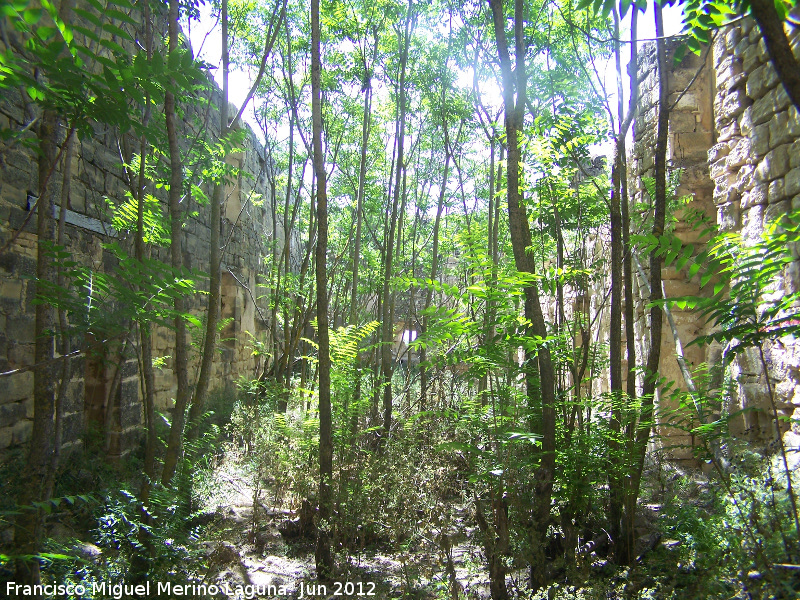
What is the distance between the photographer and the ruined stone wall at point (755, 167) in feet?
→ 10.7

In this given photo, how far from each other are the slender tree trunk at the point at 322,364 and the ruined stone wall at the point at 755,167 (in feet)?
8.45

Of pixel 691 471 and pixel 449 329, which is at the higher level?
pixel 449 329

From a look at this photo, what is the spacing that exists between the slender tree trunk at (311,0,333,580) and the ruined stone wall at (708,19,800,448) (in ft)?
8.45

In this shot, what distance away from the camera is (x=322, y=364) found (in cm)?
327

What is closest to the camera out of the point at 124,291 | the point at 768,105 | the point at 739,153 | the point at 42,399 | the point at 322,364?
the point at 124,291

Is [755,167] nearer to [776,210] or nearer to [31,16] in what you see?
[776,210]

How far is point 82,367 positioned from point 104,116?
372 cm

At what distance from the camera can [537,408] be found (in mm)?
3283

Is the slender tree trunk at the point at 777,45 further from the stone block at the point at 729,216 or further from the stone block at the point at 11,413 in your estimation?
the stone block at the point at 11,413

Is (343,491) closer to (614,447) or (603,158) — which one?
(614,447)

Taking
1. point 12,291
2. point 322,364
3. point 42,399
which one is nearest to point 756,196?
point 322,364

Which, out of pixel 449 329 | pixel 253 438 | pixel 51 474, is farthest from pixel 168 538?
pixel 253 438

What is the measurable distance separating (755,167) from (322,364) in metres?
3.34

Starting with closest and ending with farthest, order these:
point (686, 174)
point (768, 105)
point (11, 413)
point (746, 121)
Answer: point (768, 105), point (11, 413), point (746, 121), point (686, 174)
